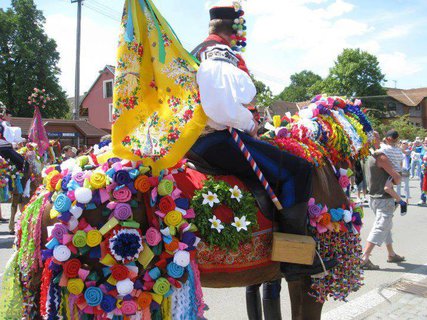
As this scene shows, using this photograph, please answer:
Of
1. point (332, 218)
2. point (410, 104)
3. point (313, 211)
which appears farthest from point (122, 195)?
point (410, 104)

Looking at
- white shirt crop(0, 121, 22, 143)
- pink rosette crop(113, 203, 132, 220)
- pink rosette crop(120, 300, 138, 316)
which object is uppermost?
white shirt crop(0, 121, 22, 143)

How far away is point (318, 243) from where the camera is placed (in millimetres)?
2867

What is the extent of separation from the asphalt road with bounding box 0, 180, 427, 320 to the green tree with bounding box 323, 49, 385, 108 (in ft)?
137

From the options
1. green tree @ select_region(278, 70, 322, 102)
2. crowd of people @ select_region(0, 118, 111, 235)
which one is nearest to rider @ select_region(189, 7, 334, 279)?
crowd of people @ select_region(0, 118, 111, 235)

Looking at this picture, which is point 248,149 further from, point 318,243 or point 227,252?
point 318,243

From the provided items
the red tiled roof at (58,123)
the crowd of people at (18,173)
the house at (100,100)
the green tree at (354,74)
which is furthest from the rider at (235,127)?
the green tree at (354,74)

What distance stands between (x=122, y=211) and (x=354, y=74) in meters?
51.4

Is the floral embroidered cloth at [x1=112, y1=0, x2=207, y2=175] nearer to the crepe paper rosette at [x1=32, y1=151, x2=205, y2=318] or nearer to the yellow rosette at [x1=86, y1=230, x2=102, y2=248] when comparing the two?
the crepe paper rosette at [x1=32, y1=151, x2=205, y2=318]

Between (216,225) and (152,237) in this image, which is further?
(216,225)

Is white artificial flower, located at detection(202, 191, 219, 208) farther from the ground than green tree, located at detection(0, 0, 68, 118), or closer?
closer

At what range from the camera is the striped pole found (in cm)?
245

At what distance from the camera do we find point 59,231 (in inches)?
81.7

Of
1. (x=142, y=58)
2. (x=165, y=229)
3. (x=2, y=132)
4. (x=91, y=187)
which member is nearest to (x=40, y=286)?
(x=91, y=187)

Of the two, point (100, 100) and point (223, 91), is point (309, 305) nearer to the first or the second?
point (223, 91)
